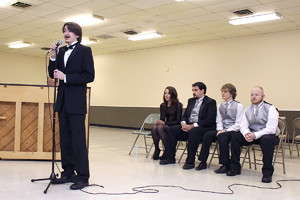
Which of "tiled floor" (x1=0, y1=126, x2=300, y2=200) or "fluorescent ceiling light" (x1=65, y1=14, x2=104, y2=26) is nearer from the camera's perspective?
"tiled floor" (x1=0, y1=126, x2=300, y2=200)

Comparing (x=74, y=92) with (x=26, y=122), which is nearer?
(x=74, y=92)

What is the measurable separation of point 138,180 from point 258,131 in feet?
5.43

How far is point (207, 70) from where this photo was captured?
10023 mm

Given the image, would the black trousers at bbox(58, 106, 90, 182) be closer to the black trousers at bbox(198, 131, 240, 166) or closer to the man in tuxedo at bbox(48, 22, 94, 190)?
the man in tuxedo at bbox(48, 22, 94, 190)

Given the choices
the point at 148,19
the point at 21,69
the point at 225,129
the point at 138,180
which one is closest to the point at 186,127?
the point at 225,129

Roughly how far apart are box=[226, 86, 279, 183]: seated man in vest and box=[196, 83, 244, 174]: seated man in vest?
13 centimetres

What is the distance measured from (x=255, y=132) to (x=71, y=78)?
7.87ft

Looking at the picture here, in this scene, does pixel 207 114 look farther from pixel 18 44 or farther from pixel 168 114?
pixel 18 44

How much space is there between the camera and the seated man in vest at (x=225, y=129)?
14.4 ft

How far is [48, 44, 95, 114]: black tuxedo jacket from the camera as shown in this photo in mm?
3193

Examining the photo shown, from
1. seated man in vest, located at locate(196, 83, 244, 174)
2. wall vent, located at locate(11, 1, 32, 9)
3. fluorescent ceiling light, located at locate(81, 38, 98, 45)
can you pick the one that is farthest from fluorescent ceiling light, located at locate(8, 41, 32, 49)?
seated man in vest, located at locate(196, 83, 244, 174)

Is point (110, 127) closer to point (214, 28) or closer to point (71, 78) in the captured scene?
point (214, 28)

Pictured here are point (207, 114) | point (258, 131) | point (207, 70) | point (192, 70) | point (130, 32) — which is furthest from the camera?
point (192, 70)

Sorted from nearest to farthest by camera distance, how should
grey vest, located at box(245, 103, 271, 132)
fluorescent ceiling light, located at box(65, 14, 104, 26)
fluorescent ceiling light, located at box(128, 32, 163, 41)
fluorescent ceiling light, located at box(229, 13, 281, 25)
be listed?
grey vest, located at box(245, 103, 271, 132) → fluorescent ceiling light, located at box(229, 13, 281, 25) → fluorescent ceiling light, located at box(65, 14, 104, 26) → fluorescent ceiling light, located at box(128, 32, 163, 41)
